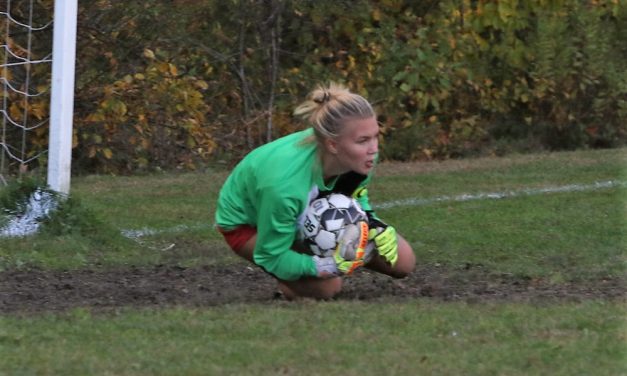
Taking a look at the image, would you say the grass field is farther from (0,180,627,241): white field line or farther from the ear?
the ear

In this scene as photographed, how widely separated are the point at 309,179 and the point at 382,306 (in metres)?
0.67

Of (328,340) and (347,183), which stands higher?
(347,183)

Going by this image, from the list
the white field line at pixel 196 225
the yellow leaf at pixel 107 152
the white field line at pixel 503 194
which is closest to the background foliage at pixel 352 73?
the yellow leaf at pixel 107 152

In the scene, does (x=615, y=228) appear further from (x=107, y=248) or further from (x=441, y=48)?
(x=441, y=48)

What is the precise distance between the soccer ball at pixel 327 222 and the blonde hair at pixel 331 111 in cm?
33

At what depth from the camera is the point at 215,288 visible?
680cm

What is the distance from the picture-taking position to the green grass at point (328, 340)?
4699 mm

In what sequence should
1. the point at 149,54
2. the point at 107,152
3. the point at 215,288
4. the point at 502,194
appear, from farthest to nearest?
the point at 149,54, the point at 107,152, the point at 502,194, the point at 215,288

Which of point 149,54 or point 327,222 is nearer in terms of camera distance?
point 327,222

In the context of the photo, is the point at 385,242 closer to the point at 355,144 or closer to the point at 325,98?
the point at 355,144

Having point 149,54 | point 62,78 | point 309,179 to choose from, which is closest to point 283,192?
point 309,179

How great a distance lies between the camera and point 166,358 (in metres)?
4.86

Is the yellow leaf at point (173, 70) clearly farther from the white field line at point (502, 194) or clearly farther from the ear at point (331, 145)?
the ear at point (331, 145)

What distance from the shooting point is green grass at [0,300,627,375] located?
470cm
